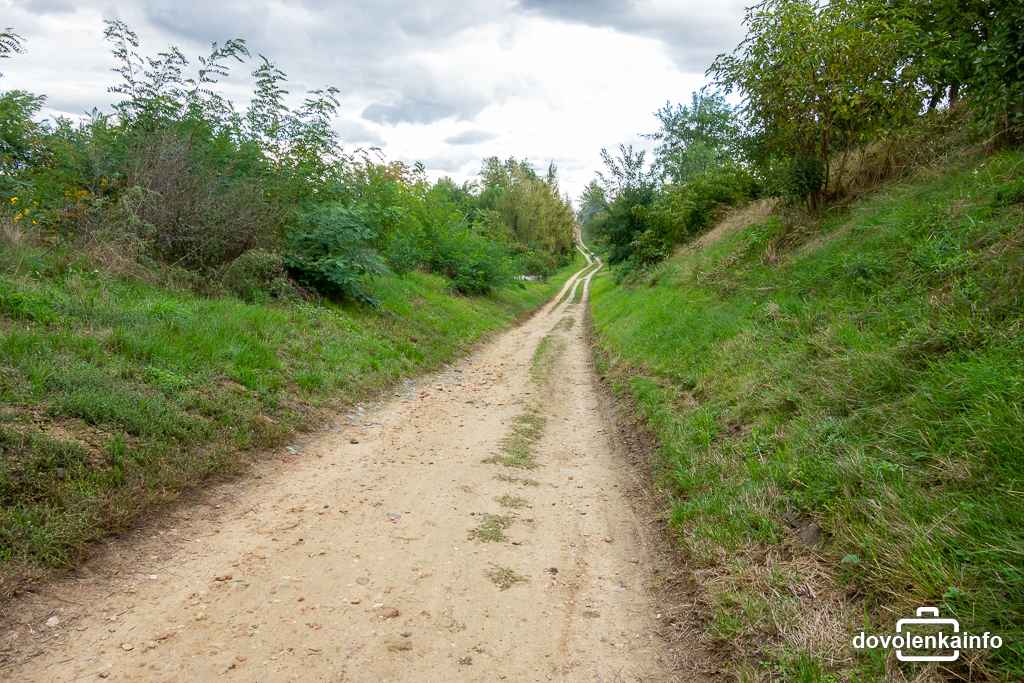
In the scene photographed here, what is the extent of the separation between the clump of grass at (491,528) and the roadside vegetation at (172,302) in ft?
9.15

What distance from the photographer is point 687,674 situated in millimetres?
→ 3469

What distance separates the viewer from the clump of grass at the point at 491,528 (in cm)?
498

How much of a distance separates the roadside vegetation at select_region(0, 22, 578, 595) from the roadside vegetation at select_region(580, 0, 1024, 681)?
15.8 ft

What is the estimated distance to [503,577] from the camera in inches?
173

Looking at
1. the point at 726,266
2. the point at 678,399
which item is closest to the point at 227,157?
the point at 678,399

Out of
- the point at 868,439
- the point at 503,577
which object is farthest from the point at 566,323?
the point at 503,577

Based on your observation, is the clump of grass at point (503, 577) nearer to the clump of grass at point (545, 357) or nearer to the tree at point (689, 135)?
the clump of grass at point (545, 357)

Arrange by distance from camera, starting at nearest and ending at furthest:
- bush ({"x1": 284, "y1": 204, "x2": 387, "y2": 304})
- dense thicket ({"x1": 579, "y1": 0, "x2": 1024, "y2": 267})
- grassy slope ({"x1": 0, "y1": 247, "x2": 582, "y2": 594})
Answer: grassy slope ({"x1": 0, "y1": 247, "x2": 582, "y2": 594})
dense thicket ({"x1": 579, "y1": 0, "x2": 1024, "y2": 267})
bush ({"x1": 284, "y1": 204, "x2": 387, "y2": 304})

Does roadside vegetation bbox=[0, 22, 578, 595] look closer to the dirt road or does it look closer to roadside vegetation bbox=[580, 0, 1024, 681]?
the dirt road

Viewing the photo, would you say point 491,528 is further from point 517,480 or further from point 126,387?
point 126,387

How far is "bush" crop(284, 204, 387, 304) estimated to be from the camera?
13250 mm

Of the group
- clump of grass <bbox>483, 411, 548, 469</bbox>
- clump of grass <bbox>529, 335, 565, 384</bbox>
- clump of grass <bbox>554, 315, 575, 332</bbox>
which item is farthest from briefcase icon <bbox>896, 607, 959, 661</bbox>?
clump of grass <bbox>554, 315, 575, 332</bbox>

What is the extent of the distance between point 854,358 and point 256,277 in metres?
10.7

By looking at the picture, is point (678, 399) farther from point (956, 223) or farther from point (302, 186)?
point (302, 186)
